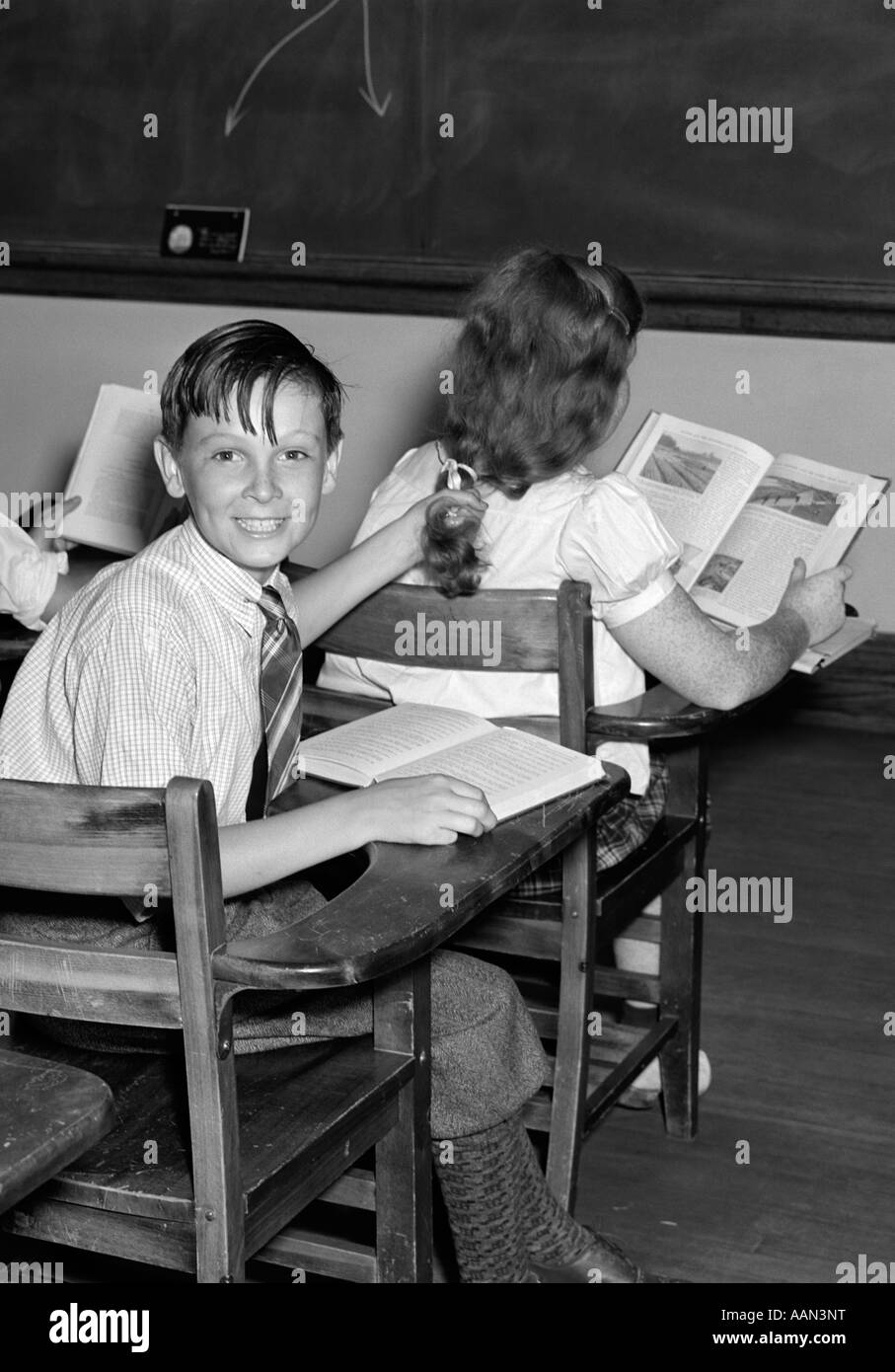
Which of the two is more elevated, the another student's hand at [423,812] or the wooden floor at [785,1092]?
the another student's hand at [423,812]

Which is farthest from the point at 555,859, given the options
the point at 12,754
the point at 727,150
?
the point at 727,150

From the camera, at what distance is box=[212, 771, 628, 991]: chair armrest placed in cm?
112

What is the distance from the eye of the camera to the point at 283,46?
13.8 ft

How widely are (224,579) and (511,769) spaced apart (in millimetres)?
310

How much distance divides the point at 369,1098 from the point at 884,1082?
1244 millimetres

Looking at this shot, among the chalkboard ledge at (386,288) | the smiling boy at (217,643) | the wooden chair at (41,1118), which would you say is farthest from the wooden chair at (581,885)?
the chalkboard ledge at (386,288)

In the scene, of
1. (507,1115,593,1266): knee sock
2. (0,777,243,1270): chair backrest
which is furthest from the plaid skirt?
(0,777,243,1270): chair backrest

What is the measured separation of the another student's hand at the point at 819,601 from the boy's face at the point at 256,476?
713 millimetres

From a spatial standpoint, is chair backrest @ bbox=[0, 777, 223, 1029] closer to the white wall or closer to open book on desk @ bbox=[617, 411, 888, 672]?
open book on desk @ bbox=[617, 411, 888, 672]

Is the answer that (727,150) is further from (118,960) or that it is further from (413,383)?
(118,960)

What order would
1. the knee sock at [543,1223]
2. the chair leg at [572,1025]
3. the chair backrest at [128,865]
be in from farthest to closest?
1. the chair leg at [572,1025]
2. the knee sock at [543,1223]
3. the chair backrest at [128,865]

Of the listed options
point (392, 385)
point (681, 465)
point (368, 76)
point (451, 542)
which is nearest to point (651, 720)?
point (451, 542)

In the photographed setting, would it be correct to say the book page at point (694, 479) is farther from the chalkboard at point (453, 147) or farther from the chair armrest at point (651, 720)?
the chalkboard at point (453, 147)

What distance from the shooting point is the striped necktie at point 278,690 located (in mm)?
1551
